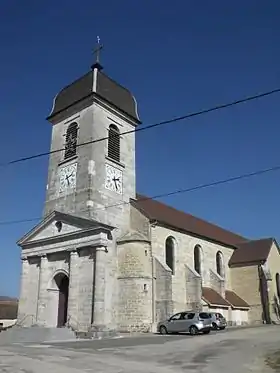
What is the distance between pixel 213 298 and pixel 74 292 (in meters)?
11.5

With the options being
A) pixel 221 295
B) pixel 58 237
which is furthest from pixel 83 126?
pixel 221 295

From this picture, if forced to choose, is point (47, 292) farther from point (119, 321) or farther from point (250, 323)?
point (250, 323)

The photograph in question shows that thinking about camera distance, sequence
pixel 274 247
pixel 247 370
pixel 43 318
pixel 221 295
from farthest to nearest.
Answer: pixel 274 247 < pixel 221 295 < pixel 43 318 < pixel 247 370

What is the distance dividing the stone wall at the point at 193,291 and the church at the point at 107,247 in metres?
0.07

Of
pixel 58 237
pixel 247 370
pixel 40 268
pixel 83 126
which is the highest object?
pixel 83 126

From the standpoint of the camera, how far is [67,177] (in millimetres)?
29781

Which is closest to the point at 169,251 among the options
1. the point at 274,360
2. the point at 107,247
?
the point at 107,247

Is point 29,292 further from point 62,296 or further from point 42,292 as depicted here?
point 62,296

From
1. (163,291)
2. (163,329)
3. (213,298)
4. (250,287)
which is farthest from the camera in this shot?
(250,287)

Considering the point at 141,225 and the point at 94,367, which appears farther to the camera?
the point at 141,225

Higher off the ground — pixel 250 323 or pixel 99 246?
pixel 99 246

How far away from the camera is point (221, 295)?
33438 mm

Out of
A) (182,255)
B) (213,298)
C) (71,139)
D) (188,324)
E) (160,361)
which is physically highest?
(71,139)

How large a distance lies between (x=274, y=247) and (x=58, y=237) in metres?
22.5
